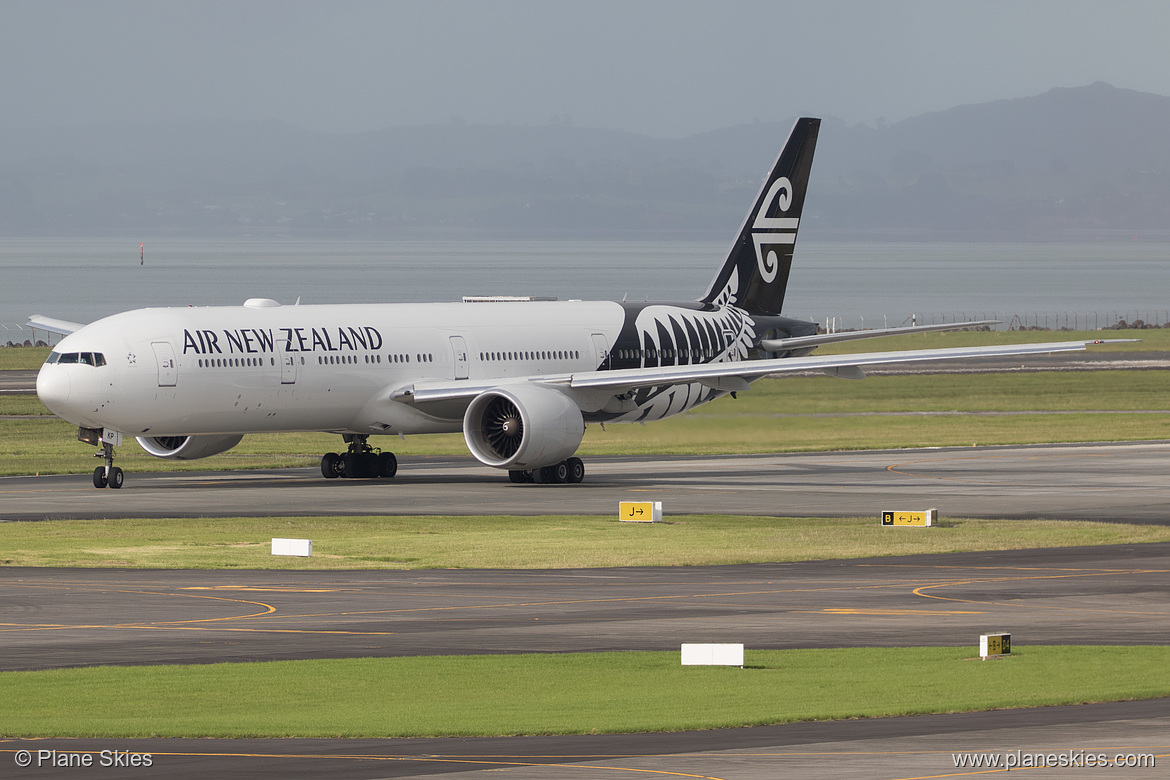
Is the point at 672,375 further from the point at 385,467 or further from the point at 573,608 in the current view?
the point at 573,608

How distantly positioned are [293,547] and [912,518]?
14842 mm

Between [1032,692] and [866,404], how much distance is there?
222 ft

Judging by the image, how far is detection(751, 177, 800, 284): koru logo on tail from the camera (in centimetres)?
6700

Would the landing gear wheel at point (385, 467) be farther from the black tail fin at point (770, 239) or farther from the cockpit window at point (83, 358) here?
the black tail fin at point (770, 239)

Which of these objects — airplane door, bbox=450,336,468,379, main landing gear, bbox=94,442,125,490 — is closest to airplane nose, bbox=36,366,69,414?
main landing gear, bbox=94,442,125,490

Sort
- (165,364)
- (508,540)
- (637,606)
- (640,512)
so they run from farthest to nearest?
(165,364), (640,512), (508,540), (637,606)

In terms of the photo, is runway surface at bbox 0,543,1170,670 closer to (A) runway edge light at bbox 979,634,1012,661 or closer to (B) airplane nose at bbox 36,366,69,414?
(A) runway edge light at bbox 979,634,1012,661

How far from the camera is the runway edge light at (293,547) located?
3725 cm

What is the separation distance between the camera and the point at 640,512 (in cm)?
4378

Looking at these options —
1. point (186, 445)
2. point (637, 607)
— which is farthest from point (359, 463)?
point (637, 607)

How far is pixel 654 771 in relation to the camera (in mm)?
16594

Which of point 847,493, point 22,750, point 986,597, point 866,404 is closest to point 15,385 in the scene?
point 866,404

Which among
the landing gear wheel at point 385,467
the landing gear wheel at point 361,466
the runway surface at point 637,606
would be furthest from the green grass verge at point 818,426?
the landing gear wheel at point 385,467

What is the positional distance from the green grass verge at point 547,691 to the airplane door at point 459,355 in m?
32.5
